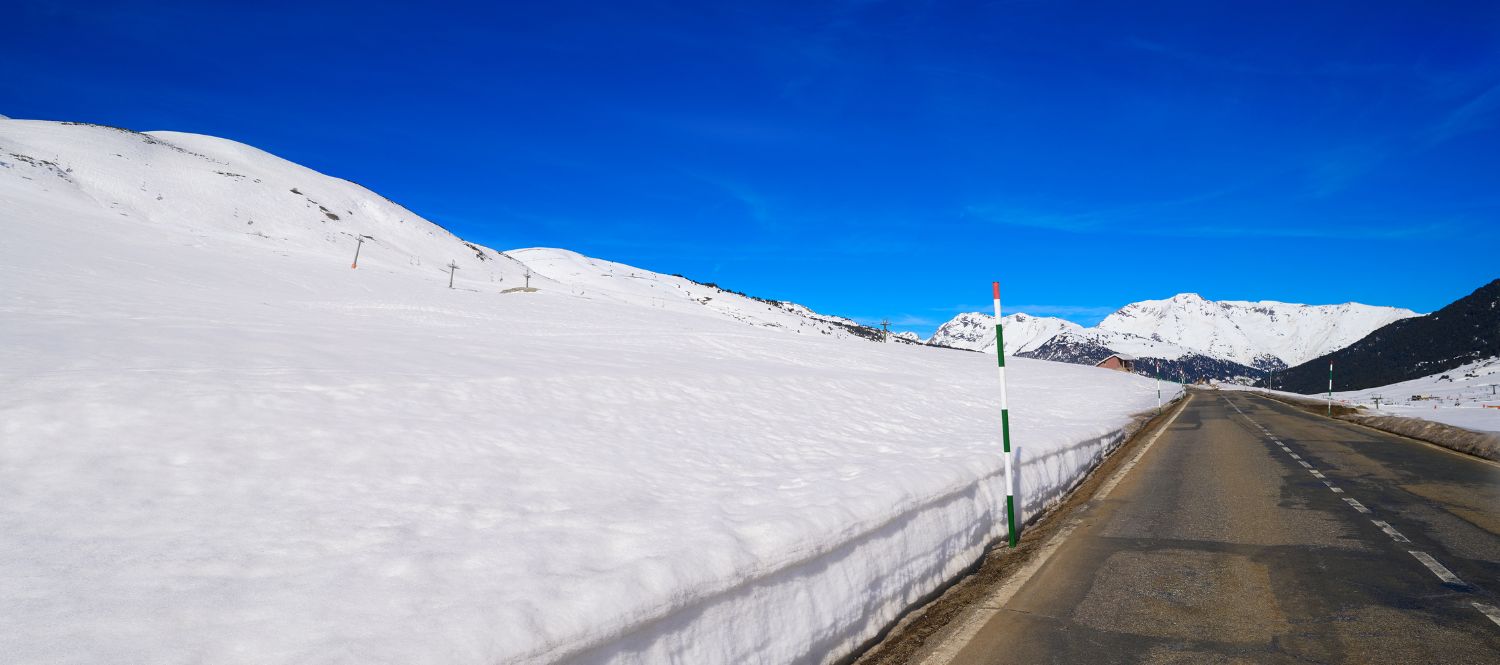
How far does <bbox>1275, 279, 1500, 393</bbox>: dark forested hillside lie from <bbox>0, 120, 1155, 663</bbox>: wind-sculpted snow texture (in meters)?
155

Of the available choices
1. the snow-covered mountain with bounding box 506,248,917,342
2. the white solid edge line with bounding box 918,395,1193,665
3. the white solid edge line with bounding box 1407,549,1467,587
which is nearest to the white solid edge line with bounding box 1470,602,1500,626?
the white solid edge line with bounding box 1407,549,1467,587

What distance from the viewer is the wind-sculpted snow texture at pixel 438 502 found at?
305 cm

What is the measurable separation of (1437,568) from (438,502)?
8.23 m

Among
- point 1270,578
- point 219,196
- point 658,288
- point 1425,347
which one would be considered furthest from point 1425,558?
point 1425,347

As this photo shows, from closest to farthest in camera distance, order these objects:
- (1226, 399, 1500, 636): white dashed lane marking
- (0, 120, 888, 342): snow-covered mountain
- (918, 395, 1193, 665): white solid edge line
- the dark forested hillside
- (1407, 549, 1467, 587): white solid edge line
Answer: (918, 395, 1193, 665): white solid edge line, (1226, 399, 1500, 636): white dashed lane marking, (1407, 549, 1467, 587): white solid edge line, (0, 120, 888, 342): snow-covered mountain, the dark forested hillside

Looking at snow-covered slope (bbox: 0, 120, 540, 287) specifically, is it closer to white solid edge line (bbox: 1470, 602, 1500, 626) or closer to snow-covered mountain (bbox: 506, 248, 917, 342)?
snow-covered mountain (bbox: 506, 248, 917, 342)

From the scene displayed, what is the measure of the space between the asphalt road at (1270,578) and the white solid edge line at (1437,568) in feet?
0.07

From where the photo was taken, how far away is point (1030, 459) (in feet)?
32.0

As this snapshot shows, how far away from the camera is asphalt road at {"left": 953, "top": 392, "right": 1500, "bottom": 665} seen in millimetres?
4504

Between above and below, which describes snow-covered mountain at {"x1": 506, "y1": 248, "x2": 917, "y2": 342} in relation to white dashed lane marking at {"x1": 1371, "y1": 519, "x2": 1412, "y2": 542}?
above

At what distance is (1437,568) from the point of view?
5.93 meters

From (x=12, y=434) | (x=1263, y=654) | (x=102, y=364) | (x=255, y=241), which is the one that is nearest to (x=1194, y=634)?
(x=1263, y=654)

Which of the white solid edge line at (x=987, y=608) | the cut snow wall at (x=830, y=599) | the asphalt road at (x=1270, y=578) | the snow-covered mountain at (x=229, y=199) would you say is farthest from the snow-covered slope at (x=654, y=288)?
the cut snow wall at (x=830, y=599)

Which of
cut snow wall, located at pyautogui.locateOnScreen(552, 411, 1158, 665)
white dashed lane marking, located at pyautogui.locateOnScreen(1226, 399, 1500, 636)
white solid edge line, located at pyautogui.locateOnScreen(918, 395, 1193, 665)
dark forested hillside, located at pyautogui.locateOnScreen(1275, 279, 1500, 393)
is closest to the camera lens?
cut snow wall, located at pyautogui.locateOnScreen(552, 411, 1158, 665)
